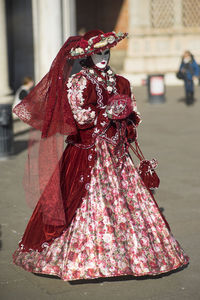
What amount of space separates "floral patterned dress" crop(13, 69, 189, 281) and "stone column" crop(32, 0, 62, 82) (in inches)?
367

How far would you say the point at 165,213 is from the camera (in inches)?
279

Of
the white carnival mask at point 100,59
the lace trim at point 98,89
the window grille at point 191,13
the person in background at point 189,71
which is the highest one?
the white carnival mask at point 100,59

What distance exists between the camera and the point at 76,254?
4.84 meters

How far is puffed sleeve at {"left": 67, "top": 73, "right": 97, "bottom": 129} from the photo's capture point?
197 inches

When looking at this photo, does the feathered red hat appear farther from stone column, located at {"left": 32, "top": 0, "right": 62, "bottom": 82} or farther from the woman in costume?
stone column, located at {"left": 32, "top": 0, "right": 62, "bottom": 82}

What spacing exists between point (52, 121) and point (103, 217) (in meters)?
0.85

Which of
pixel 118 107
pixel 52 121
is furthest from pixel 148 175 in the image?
pixel 52 121

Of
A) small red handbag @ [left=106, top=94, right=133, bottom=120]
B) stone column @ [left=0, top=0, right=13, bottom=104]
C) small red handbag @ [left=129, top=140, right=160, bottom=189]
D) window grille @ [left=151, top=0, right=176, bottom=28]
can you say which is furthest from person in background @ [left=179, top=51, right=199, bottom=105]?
small red handbag @ [left=106, top=94, right=133, bottom=120]

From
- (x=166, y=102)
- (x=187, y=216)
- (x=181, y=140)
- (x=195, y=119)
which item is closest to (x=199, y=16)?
(x=166, y=102)

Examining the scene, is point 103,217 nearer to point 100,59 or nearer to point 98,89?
point 98,89

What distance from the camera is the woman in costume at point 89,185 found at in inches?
192

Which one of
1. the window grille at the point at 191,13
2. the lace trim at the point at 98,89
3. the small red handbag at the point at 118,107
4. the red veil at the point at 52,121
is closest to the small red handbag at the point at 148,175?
the small red handbag at the point at 118,107

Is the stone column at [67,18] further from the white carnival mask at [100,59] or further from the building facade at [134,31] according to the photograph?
the white carnival mask at [100,59]

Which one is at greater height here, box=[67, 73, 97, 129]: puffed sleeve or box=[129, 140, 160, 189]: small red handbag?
box=[67, 73, 97, 129]: puffed sleeve
